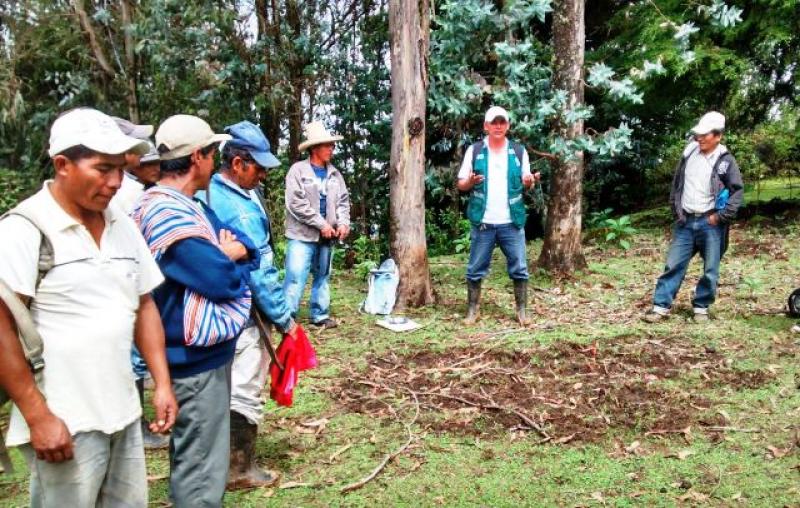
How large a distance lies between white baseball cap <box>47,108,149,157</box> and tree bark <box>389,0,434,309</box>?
17.0ft

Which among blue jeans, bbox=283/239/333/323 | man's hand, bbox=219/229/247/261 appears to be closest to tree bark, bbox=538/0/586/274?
blue jeans, bbox=283/239/333/323

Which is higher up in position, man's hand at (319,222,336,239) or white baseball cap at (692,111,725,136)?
white baseball cap at (692,111,725,136)

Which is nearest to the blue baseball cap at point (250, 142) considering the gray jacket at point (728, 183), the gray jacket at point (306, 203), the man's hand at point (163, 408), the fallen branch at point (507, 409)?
the man's hand at point (163, 408)

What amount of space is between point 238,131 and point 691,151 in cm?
493

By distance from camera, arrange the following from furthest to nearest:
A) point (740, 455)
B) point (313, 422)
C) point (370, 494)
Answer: point (313, 422)
point (740, 455)
point (370, 494)

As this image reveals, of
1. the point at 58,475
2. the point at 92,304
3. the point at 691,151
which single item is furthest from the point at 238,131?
the point at 691,151

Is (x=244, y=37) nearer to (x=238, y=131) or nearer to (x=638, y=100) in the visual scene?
(x=638, y=100)

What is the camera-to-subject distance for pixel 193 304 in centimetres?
274

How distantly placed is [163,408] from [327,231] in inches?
167

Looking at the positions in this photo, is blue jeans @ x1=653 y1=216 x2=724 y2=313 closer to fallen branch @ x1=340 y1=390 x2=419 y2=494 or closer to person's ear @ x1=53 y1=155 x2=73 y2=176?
fallen branch @ x1=340 y1=390 x2=419 y2=494

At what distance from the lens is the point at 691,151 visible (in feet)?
22.0

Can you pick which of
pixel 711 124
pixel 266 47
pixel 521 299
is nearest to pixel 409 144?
pixel 521 299

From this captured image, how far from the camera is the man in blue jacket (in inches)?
133

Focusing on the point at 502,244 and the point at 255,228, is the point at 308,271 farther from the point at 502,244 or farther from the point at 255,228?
the point at 255,228
